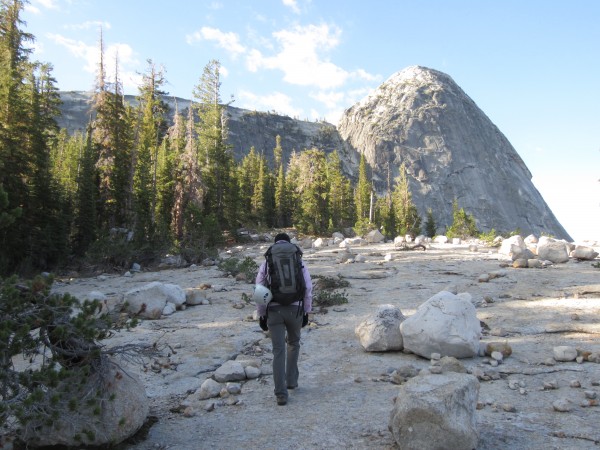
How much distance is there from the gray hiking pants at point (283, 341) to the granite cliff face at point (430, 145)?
11502 centimetres

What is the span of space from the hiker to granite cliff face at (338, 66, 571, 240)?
11982 centimetres

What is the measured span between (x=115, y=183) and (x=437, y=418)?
91.2 feet

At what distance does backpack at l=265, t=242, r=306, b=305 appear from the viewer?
5.18m

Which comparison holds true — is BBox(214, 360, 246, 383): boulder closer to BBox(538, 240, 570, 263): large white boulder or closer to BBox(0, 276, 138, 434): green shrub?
BBox(0, 276, 138, 434): green shrub

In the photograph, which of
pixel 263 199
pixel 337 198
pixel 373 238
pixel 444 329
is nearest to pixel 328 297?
pixel 444 329

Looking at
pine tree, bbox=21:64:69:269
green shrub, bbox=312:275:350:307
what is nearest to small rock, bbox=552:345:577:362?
green shrub, bbox=312:275:350:307

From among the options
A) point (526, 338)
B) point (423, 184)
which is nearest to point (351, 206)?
point (526, 338)

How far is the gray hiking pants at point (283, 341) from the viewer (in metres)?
5.07

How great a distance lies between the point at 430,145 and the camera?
138m

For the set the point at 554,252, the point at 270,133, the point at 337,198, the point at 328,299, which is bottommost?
the point at 328,299

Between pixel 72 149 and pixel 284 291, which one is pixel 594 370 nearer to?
pixel 284 291

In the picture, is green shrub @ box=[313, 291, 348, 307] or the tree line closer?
green shrub @ box=[313, 291, 348, 307]

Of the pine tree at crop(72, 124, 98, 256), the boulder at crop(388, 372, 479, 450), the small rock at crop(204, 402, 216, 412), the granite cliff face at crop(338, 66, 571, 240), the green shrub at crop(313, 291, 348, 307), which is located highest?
the granite cliff face at crop(338, 66, 571, 240)

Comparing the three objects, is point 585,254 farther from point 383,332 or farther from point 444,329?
point 383,332
